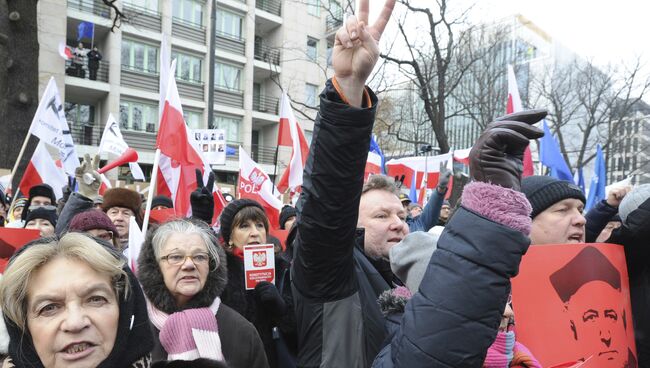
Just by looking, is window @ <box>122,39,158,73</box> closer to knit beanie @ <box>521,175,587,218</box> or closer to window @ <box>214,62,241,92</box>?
window @ <box>214,62,241,92</box>

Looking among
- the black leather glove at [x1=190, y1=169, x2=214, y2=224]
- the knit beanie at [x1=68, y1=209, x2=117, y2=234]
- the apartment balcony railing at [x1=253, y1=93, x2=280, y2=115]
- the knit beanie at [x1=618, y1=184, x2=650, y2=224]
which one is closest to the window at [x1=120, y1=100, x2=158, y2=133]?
the apartment balcony railing at [x1=253, y1=93, x2=280, y2=115]

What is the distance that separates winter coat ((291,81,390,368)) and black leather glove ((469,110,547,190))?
1.13 ft

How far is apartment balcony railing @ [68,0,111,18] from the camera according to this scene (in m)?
21.3

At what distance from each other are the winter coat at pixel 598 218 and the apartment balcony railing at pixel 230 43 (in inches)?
1001

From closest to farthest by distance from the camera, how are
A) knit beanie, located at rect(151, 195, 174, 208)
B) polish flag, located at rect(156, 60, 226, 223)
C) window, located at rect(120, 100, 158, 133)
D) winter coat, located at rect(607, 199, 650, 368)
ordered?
winter coat, located at rect(607, 199, 650, 368) < polish flag, located at rect(156, 60, 226, 223) < knit beanie, located at rect(151, 195, 174, 208) < window, located at rect(120, 100, 158, 133)

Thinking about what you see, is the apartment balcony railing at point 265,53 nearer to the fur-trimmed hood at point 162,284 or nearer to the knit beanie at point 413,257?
the fur-trimmed hood at point 162,284

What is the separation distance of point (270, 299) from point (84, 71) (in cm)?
2168

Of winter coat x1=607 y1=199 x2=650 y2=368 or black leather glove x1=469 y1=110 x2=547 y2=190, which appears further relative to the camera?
winter coat x1=607 y1=199 x2=650 y2=368

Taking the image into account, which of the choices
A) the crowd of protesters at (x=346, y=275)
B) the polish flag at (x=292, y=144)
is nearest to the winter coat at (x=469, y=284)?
the crowd of protesters at (x=346, y=275)

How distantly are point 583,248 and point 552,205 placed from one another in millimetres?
418

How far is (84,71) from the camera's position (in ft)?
69.2

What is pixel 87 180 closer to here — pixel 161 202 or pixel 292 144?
pixel 161 202

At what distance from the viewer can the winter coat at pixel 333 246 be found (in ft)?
4.65

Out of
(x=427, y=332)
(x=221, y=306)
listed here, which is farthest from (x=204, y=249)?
(x=427, y=332)
